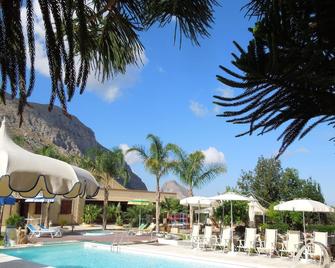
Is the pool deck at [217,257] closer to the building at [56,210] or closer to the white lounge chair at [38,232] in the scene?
the white lounge chair at [38,232]

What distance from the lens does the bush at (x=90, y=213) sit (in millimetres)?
35125

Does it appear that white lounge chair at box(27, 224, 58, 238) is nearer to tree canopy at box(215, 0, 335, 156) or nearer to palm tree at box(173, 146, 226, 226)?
palm tree at box(173, 146, 226, 226)

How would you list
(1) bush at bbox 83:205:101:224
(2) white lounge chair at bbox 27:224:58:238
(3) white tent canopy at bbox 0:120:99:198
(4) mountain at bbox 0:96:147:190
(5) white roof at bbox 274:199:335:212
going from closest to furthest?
1. (3) white tent canopy at bbox 0:120:99:198
2. (5) white roof at bbox 274:199:335:212
3. (2) white lounge chair at bbox 27:224:58:238
4. (1) bush at bbox 83:205:101:224
5. (4) mountain at bbox 0:96:147:190

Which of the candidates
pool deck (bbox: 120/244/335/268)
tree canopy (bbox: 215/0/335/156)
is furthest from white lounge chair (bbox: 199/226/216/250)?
tree canopy (bbox: 215/0/335/156)

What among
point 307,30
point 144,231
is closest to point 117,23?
point 307,30

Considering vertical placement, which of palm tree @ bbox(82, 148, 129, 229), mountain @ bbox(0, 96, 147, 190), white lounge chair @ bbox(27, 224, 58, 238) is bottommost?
white lounge chair @ bbox(27, 224, 58, 238)

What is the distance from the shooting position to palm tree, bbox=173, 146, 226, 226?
3178cm

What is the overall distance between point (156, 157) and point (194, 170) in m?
4.27

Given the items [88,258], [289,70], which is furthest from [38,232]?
[289,70]

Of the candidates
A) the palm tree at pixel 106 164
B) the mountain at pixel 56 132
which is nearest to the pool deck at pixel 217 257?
the palm tree at pixel 106 164

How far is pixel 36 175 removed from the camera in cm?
699

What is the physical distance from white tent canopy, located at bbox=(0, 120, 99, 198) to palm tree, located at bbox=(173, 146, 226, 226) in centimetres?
2337

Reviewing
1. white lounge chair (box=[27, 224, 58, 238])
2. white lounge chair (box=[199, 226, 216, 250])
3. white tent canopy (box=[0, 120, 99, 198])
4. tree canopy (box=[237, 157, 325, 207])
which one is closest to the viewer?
white tent canopy (box=[0, 120, 99, 198])

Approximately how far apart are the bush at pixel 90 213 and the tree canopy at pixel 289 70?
106 feet
